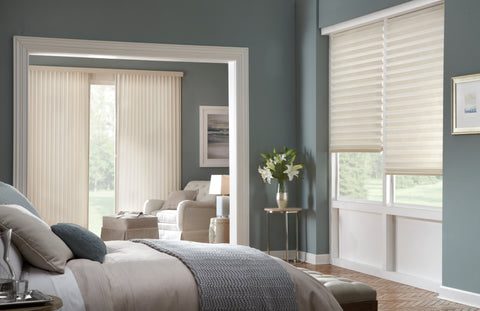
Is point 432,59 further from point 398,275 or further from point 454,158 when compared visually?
point 398,275

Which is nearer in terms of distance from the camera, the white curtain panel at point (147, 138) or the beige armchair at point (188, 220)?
the beige armchair at point (188, 220)

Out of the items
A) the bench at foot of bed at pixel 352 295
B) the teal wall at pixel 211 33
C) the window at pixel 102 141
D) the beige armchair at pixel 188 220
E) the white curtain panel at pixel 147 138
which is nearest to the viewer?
the bench at foot of bed at pixel 352 295

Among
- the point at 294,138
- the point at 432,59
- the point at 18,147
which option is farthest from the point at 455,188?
the point at 18,147

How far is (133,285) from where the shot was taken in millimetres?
3338

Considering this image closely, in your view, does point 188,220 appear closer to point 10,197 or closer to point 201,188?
point 201,188

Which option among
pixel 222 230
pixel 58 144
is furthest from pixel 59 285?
pixel 58 144

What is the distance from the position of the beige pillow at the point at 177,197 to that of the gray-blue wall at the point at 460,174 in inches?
195

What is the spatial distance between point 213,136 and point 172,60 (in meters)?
3.62

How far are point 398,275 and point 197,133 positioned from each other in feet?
16.8

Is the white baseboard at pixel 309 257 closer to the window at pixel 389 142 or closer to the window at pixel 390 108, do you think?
the window at pixel 389 142

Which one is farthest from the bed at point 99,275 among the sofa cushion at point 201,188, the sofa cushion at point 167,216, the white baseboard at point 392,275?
the sofa cushion at point 201,188

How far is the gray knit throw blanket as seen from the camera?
3.46m

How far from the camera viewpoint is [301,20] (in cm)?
763

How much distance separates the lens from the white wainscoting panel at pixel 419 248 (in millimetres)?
5867
